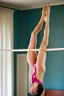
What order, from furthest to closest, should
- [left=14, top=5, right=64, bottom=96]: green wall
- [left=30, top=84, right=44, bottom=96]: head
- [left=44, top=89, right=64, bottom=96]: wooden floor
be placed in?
1. [left=14, top=5, right=64, bottom=96]: green wall
2. [left=44, top=89, right=64, bottom=96]: wooden floor
3. [left=30, top=84, right=44, bottom=96]: head

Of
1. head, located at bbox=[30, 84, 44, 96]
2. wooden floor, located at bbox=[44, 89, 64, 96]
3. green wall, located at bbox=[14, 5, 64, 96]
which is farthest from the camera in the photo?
green wall, located at bbox=[14, 5, 64, 96]

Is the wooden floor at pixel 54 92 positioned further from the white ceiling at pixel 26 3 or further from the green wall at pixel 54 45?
the white ceiling at pixel 26 3

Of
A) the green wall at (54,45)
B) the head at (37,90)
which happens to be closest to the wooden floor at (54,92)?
the green wall at (54,45)

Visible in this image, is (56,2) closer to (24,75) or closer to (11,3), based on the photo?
(11,3)

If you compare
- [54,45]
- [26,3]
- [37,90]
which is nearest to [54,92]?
[54,45]

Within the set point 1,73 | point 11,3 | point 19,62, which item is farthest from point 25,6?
point 1,73

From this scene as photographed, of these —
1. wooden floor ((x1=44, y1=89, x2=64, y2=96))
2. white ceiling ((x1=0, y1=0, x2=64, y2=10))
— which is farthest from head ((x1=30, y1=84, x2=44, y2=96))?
white ceiling ((x1=0, y1=0, x2=64, y2=10))

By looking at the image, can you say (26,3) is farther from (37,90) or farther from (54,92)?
(37,90)

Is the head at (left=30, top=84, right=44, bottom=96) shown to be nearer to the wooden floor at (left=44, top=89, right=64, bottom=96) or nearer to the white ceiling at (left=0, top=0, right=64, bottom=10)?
the wooden floor at (left=44, top=89, right=64, bottom=96)

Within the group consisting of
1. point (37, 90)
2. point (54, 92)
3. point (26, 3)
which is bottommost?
point (54, 92)

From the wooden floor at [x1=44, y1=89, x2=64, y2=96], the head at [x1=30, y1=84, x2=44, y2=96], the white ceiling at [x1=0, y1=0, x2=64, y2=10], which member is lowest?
the wooden floor at [x1=44, y1=89, x2=64, y2=96]

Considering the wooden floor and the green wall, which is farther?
the green wall

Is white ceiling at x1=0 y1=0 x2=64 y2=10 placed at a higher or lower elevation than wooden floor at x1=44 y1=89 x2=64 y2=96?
higher

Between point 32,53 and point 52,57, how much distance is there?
2369 mm
